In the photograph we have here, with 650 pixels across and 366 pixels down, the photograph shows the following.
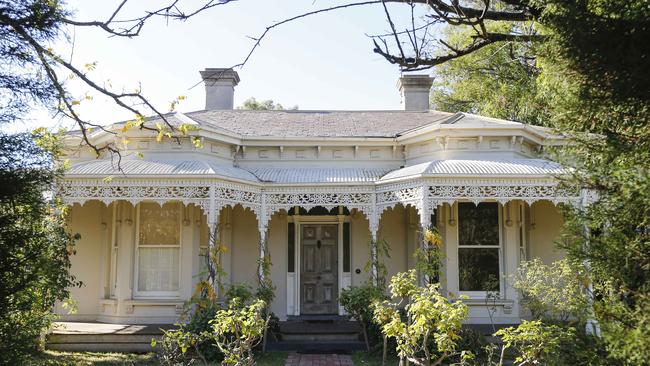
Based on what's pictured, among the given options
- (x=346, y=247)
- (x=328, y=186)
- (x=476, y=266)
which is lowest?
(x=476, y=266)

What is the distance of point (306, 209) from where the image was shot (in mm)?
12367

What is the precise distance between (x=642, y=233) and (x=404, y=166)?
9962 mm

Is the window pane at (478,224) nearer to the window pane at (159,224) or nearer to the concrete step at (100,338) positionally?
the window pane at (159,224)

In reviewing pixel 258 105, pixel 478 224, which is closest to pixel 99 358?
pixel 478 224

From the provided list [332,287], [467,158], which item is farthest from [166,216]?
[467,158]

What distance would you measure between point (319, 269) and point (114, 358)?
547 centimetres

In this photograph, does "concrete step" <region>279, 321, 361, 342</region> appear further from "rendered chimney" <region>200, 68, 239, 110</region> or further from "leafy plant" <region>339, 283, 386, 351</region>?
"rendered chimney" <region>200, 68, 239, 110</region>

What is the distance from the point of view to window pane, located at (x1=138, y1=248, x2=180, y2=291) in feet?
40.7

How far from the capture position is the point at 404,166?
1377cm

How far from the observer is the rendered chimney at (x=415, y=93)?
56.5 ft

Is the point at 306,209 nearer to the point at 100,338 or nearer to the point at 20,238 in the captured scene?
the point at 100,338

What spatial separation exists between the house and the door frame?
1.4 inches

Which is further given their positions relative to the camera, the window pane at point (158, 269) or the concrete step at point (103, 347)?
the window pane at point (158, 269)

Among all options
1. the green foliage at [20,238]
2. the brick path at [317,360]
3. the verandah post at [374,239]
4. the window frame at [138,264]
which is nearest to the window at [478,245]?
the verandah post at [374,239]
